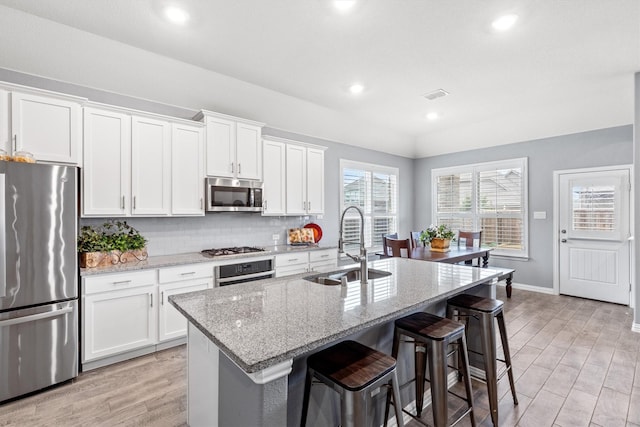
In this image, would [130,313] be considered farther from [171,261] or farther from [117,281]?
[171,261]

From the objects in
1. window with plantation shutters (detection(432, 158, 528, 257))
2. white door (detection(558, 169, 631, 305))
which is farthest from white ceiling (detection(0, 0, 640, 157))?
window with plantation shutters (detection(432, 158, 528, 257))

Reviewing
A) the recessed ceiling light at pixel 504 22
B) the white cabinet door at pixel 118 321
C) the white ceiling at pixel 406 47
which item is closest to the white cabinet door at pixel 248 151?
the white ceiling at pixel 406 47

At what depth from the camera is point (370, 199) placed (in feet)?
19.1

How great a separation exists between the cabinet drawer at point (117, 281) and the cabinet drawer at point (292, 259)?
1.39 metres

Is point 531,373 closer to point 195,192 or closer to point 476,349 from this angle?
point 476,349

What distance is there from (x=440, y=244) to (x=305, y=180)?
2224 mm

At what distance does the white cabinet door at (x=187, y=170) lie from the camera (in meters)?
3.23

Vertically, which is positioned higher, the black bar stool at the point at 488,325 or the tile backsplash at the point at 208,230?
the tile backsplash at the point at 208,230

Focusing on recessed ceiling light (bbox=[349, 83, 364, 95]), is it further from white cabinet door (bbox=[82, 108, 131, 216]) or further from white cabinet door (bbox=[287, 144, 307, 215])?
white cabinet door (bbox=[82, 108, 131, 216])

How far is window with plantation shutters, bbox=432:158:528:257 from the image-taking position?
5344mm

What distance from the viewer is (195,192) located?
3.37 meters

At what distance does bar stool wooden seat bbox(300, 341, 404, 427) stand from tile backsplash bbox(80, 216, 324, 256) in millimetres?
2692

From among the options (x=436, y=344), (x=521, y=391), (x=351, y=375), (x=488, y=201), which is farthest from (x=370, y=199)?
(x=351, y=375)

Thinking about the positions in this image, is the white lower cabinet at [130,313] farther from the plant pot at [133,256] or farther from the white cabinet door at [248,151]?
the white cabinet door at [248,151]
